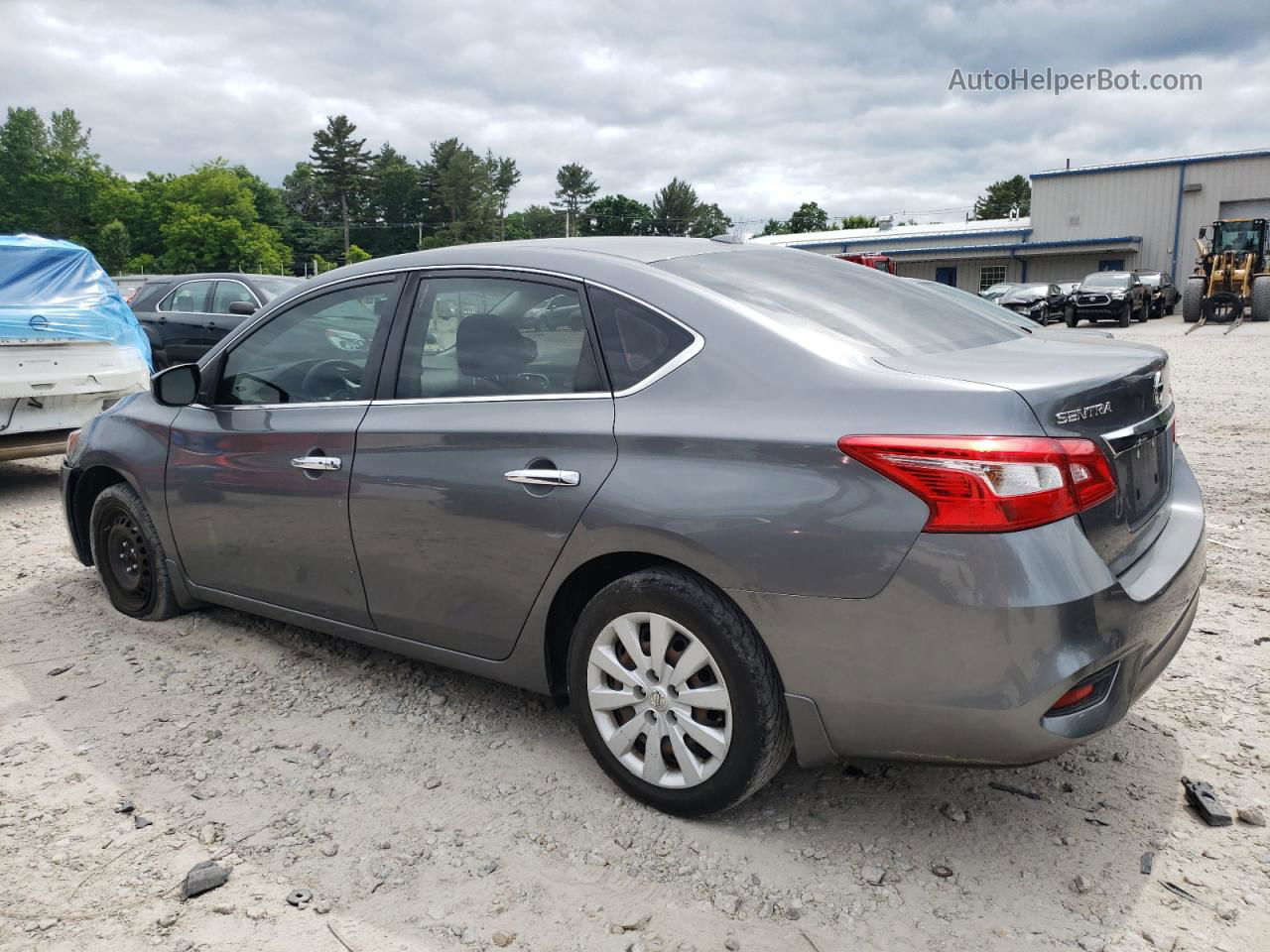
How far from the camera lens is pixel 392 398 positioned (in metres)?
3.33

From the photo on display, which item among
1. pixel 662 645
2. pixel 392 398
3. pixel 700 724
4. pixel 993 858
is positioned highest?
pixel 392 398

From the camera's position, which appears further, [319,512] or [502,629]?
[319,512]

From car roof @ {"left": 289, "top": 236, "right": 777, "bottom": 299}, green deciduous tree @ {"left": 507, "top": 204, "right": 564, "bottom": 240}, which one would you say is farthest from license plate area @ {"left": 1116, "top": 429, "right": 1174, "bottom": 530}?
green deciduous tree @ {"left": 507, "top": 204, "right": 564, "bottom": 240}

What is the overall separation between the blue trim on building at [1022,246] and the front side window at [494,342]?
148ft

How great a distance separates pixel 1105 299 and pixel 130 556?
27758 millimetres

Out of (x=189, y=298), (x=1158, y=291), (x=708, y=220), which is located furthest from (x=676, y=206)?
(x=189, y=298)

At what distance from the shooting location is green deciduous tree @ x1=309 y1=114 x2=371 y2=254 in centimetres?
9269

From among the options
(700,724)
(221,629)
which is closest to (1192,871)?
(700,724)

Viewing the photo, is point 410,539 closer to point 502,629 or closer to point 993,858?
point 502,629

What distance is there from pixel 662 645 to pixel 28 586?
4.08 metres

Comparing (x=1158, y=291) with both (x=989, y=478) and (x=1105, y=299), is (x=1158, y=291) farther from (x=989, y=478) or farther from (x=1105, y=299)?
(x=989, y=478)

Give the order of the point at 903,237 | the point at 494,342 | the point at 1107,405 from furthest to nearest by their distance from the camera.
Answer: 1. the point at 903,237
2. the point at 494,342
3. the point at 1107,405

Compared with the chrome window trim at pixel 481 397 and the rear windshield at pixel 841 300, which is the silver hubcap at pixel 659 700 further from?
the rear windshield at pixel 841 300

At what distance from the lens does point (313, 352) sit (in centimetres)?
372
